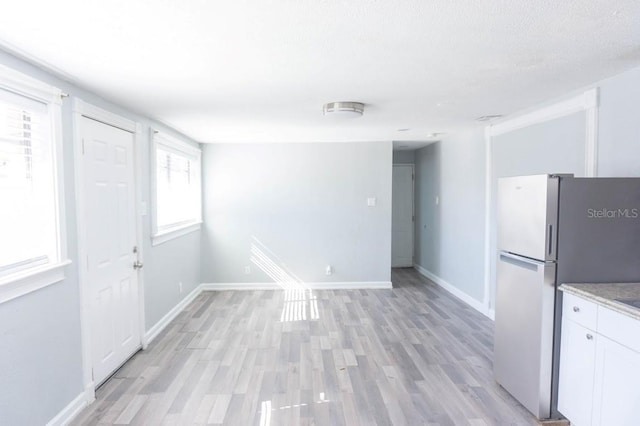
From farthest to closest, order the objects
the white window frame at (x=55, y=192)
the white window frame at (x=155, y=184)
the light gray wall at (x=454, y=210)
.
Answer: the light gray wall at (x=454, y=210) → the white window frame at (x=155, y=184) → the white window frame at (x=55, y=192)

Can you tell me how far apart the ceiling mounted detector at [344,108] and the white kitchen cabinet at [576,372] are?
223cm

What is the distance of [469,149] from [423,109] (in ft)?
5.58

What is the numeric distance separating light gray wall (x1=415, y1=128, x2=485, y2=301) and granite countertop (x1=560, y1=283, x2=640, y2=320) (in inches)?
84.2

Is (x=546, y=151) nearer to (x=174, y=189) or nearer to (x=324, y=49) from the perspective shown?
(x=324, y=49)

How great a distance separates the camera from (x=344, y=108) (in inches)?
117

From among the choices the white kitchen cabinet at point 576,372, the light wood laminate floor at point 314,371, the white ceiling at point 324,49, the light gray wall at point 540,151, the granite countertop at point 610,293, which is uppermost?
the white ceiling at point 324,49

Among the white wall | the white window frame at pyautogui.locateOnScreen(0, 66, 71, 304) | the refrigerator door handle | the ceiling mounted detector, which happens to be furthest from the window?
the white wall

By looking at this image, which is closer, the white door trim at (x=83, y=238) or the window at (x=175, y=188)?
the white door trim at (x=83, y=238)

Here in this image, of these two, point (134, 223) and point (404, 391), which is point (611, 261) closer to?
point (404, 391)

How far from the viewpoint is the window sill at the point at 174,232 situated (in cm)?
369

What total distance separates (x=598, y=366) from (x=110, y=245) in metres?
3.54

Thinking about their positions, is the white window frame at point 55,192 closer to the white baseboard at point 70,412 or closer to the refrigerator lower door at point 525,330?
the white baseboard at point 70,412

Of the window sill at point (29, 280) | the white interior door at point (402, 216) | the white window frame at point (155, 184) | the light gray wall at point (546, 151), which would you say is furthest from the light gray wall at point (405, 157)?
the window sill at point (29, 280)

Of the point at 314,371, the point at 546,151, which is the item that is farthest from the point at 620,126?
the point at 314,371
